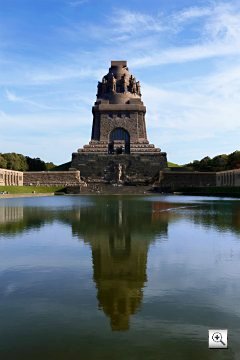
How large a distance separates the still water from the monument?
210 ft

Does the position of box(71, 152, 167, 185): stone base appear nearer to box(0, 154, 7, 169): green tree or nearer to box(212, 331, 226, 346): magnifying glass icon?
box(0, 154, 7, 169): green tree

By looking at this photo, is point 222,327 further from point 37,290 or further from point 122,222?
point 122,222

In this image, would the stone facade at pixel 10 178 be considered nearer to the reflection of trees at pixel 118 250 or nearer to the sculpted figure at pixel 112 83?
the sculpted figure at pixel 112 83

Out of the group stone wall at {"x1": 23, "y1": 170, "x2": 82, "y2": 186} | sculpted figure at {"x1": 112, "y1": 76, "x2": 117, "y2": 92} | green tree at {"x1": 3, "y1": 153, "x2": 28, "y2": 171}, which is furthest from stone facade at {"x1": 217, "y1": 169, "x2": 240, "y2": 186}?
green tree at {"x1": 3, "y1": 153, "x2": 28, "y2": 171}

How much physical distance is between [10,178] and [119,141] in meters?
23.0

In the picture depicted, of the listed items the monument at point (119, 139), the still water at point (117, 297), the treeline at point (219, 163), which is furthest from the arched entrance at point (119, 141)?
the still water at point (117, 297)

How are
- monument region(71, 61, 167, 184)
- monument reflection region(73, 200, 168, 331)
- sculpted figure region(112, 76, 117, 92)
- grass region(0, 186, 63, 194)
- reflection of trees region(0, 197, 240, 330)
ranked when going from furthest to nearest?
sculpted figure region(112, 76, 117, 92), monument region(71, 61, 167, 184), grass region(0, 186, 63, 194), reflection of trees region(0, 197, 240, 330), monument reflection region(73, 200, 168, 331)

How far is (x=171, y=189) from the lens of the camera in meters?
68.2

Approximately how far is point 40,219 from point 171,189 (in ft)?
155

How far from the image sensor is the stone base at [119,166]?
77.9 metres

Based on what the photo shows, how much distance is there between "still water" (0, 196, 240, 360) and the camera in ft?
18.5

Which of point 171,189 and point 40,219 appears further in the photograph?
point 171,189

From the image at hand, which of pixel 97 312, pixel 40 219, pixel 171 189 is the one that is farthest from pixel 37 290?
pixel 171 189

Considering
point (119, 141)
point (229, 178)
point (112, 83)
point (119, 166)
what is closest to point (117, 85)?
point (112, 83)
